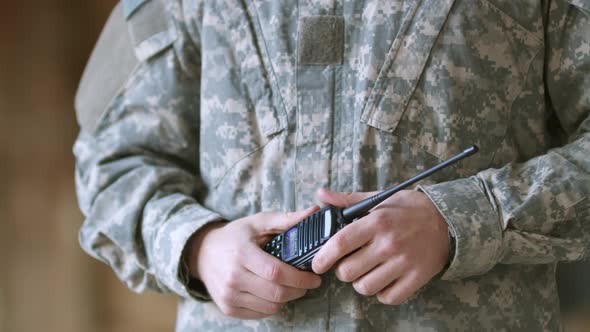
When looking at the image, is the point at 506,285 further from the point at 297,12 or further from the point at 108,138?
the point at 108,138

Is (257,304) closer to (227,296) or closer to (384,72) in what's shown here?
(227,296)

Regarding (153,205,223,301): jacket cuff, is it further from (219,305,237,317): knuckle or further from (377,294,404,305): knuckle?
(377,294,404,305): knuckle

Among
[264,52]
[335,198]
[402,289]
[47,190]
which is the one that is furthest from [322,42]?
[47,190]

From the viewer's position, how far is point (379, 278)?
2.23 feet

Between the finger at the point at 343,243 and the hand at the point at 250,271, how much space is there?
42 mm

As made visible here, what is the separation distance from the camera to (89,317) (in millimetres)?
1626

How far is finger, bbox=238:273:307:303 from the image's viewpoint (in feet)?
2.33

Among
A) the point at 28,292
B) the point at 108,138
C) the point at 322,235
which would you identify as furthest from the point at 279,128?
the point at 28,292

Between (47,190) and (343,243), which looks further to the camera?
(47,190)

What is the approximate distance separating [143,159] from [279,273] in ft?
0.95

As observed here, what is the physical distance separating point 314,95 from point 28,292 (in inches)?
42.2

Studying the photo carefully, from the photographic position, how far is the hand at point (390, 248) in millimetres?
668

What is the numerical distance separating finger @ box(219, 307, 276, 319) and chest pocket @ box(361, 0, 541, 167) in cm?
25

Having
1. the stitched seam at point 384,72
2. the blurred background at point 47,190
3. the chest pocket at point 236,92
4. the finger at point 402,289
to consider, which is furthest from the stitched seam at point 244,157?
the blurred background at point 47,190
